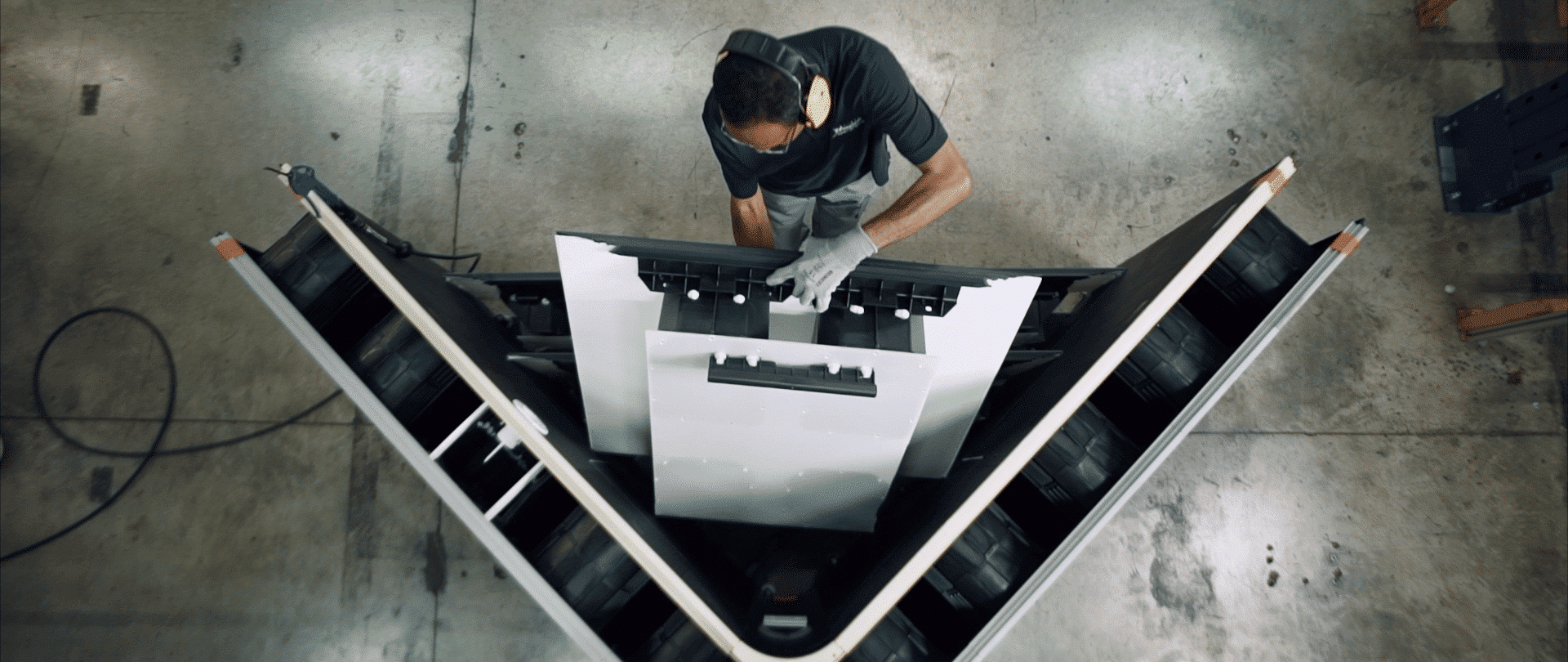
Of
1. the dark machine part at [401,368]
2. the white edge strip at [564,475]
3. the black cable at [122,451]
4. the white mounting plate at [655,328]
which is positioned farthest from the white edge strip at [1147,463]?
→ the black cable at [122,451]

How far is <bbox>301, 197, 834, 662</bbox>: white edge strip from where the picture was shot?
123 centimetres

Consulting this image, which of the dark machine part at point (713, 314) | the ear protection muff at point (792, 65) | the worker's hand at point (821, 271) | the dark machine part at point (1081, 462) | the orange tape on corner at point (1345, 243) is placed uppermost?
the orange tape on corner at point (1345, 243)

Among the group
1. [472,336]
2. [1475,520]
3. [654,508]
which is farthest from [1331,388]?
[472,336]

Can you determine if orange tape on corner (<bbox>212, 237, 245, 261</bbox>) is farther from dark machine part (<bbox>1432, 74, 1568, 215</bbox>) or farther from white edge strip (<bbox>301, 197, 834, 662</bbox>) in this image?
dark machine part (<bbox>1432, 74, 1568, 215</bbox>)

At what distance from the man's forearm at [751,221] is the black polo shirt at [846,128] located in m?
0.03

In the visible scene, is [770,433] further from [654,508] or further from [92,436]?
[92,436]

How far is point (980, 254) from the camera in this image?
99.3 inches

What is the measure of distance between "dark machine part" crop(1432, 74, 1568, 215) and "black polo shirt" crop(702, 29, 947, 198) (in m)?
2.48

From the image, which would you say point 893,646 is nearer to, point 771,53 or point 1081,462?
point 1081,462

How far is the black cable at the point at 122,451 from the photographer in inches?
91.3

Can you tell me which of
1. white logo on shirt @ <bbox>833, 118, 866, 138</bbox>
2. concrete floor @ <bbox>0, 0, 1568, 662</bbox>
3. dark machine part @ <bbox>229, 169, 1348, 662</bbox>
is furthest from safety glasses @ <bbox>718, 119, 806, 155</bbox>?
concrete floor @ <bbox>0, 0, 1568, 662</bbox>

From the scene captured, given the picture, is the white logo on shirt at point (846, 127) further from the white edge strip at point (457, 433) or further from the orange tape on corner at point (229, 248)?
the orange tape on corner at point (229, 248)

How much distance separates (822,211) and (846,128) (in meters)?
0.45

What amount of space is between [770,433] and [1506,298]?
10.1ft
